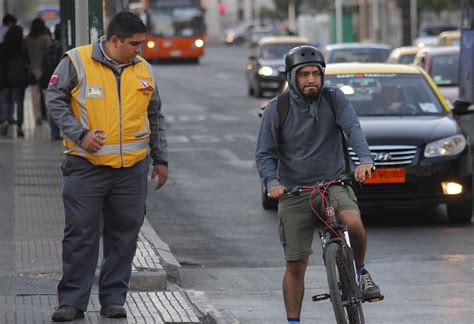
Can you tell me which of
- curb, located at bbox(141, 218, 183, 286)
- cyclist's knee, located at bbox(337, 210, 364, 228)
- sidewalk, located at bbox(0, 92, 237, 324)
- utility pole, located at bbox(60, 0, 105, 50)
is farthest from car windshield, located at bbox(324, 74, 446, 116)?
cyclist's knee, located at bbox(337, 210, 364, 228)

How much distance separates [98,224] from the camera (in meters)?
8.28

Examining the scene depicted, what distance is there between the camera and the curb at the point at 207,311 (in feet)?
27.0

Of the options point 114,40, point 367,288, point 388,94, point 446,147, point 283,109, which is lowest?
point 367,288

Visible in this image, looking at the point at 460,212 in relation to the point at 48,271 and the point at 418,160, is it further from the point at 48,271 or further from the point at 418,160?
the point at 48,271

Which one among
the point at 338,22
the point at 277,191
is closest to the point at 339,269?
the point at 277,191

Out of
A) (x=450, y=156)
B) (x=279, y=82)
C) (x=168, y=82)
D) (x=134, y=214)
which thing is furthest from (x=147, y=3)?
(x=134, y=214)

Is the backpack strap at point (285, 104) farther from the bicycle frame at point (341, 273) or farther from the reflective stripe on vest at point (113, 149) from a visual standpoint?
the reflective stripe on vest at point (113, 149)

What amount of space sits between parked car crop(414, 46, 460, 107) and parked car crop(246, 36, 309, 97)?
38.0 feet

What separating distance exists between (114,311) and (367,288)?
152 cm

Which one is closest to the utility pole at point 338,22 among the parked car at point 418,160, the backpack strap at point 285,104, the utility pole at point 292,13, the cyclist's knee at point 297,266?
the utility pole at point 292,13

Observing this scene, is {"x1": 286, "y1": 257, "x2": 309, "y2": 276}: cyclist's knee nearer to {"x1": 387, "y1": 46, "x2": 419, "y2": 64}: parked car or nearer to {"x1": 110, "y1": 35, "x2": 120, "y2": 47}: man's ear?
{"x1": 110, "y1": 35, "x2": 120, "y2": 47}: man's ear

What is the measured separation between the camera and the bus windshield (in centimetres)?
5978

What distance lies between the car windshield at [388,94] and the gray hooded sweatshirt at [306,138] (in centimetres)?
644

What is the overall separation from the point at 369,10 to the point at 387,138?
7076cm
